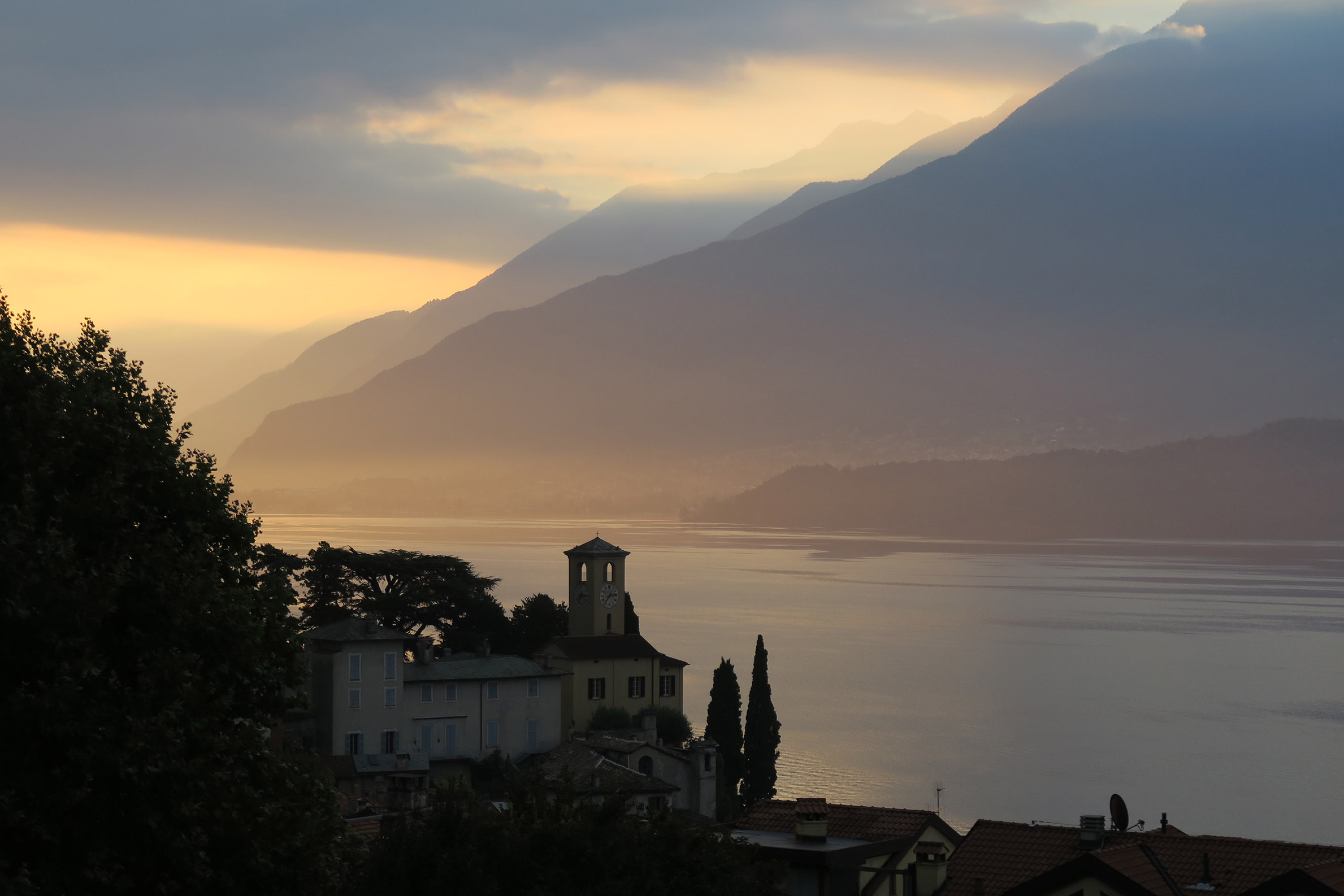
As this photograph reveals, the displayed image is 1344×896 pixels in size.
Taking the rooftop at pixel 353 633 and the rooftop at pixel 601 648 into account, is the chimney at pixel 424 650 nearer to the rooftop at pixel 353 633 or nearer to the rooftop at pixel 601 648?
the rooftop at pixel 353 633

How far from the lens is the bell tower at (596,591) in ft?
213

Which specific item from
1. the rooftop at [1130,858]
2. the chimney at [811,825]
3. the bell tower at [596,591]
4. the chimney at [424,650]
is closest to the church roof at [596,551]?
the bell tower at [596,591]

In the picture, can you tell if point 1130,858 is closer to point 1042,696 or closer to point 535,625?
point 535,625

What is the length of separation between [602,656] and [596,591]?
244 inches

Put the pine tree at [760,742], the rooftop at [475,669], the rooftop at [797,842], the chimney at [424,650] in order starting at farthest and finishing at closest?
the pine tree at [760,742] < the chimney at [424,650] < the rooftop at [475,669] < the rooftop at [797,842]

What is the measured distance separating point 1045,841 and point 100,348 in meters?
11.6

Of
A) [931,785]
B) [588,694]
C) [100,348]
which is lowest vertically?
[931,785]

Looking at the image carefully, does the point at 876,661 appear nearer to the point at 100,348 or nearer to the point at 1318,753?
the point at 1318,753

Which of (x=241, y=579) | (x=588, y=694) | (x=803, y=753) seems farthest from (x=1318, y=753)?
(x=241, y=579)

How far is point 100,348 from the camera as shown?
1367 centimetres

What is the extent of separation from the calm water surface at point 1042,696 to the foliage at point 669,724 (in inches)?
200

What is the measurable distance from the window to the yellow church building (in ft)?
18.5

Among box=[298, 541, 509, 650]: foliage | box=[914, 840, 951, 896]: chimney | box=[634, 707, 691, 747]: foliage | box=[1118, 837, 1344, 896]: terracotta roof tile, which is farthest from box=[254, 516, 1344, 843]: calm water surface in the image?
box=[914, 840, 951, 896]: chimney

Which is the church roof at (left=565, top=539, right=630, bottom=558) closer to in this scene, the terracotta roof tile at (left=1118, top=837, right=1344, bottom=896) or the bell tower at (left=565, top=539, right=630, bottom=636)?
the bell tower at (left=565, top=539, right=630, bottom=636)
